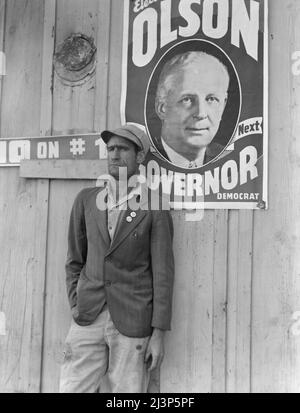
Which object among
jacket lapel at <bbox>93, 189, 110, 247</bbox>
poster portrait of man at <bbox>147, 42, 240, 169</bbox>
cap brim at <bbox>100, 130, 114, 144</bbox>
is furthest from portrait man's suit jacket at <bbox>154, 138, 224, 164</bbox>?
jacket lapel at <bbox>93, 189, 110, 247</bbox>

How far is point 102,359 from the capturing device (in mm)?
2822

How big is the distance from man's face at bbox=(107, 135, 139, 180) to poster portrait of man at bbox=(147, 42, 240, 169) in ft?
0.84

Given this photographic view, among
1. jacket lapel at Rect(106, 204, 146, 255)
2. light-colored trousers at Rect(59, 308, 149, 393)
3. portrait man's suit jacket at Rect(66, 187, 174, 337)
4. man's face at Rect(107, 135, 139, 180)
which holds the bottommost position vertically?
light-colored trousers at Rect(59, 308, 149, 393)

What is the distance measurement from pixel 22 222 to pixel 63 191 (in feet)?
1.01

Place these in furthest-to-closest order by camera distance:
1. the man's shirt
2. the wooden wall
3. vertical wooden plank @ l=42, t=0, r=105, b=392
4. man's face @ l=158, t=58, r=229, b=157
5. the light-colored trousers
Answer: vertical wooden plank @ l=42, t=0, r=105, b=392 → man's face @ l=158, t=58, r=229, b=157 → the wooden wall → the man's shirt → the light-colored trousers

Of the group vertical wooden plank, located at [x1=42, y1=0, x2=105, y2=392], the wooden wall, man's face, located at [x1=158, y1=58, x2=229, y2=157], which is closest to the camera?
the wooden wall

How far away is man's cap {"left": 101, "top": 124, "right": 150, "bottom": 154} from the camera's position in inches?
114

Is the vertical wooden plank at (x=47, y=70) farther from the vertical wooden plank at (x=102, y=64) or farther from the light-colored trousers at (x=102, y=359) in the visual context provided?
the light-colored trousers at (x=102, y=359)

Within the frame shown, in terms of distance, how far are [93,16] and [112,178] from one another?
100 cm

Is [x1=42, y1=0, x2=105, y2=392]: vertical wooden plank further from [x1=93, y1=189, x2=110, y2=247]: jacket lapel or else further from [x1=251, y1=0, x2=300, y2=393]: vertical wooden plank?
[x1=251, y1=0, x2=300, y2=393]: vertical wooden plank

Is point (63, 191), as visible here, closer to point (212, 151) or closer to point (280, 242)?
point (212, 151)

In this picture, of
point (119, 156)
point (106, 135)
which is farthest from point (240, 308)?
point (106, 135)
